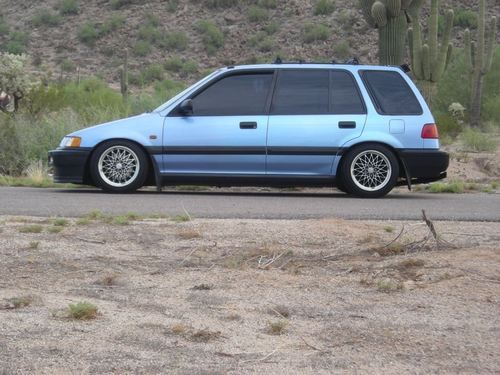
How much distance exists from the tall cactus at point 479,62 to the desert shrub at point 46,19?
93.8ft

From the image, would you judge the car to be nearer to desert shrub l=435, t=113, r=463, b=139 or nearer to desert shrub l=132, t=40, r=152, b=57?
desert shrub l=435, t=113, r=463, b=139

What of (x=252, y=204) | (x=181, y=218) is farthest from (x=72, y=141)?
(x=181, y=218)

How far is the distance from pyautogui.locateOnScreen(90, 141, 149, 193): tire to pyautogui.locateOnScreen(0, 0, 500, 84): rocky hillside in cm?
3441

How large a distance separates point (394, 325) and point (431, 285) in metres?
1.05

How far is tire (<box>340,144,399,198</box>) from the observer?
1294 centimetres

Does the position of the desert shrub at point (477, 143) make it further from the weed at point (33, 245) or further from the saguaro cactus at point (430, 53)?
the weed at point (33, 245)

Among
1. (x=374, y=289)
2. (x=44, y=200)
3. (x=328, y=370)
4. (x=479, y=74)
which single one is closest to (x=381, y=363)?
(x=328, y=370)

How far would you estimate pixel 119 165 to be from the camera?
1306 centimetres

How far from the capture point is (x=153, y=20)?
5256 centimetres

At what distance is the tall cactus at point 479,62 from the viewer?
1104 inches

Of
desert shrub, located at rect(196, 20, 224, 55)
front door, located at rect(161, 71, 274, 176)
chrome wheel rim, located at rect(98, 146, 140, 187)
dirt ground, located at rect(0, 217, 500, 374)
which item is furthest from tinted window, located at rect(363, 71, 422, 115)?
desert shrub, located at rect(196, 20, 224, 55)

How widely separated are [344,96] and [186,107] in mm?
2012

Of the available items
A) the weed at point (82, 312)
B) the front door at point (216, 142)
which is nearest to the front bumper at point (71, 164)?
the front door at point (216, 142)

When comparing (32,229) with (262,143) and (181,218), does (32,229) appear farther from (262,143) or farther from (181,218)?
(262,143)
